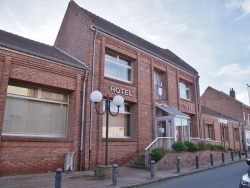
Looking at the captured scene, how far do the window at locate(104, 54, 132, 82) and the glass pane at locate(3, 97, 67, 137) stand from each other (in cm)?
392

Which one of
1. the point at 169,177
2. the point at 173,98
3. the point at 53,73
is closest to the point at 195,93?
the point at 173,98

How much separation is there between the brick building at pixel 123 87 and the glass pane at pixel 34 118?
1396mm

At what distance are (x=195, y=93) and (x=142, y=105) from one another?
8449 mm

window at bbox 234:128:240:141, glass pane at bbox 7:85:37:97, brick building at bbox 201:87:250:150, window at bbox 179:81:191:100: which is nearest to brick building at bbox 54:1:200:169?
window at bbox 179:81:191:100

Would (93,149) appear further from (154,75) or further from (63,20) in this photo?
(63,20)

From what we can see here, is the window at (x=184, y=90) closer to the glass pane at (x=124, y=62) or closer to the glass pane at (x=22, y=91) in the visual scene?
the glass pane at (x=124, y=62)

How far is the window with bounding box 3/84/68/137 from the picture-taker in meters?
10.1

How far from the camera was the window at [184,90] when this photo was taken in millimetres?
20723

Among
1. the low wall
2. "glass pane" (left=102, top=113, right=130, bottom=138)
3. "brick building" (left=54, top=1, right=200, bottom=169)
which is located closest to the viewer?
the low wall

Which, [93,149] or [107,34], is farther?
[107,34]

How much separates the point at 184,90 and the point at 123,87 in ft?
28.7

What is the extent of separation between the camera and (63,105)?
470 inches

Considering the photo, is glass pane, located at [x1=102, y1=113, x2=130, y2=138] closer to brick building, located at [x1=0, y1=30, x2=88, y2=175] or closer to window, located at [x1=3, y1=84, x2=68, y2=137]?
brick building, located at [x1=0, y1=30, x2=88, y2=175]

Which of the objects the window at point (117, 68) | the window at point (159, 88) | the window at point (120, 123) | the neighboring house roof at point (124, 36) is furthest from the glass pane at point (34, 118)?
the window at point (159, 88)
